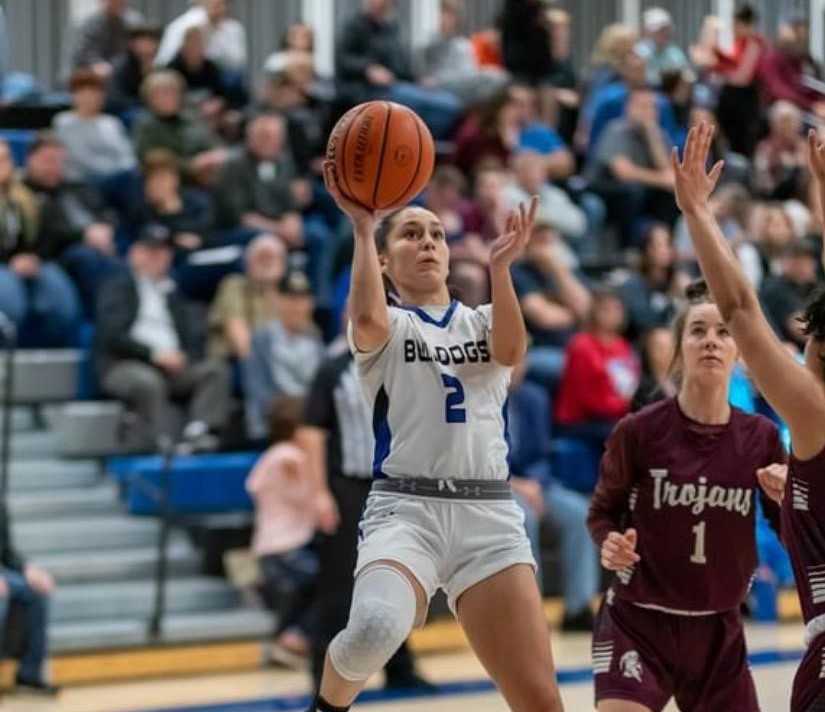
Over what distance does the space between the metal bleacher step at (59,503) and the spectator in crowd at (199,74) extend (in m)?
3.44

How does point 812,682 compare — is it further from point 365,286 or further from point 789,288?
point 789,288

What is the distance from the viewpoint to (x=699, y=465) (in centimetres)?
595

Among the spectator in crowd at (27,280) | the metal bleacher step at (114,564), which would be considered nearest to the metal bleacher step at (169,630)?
the metal bleacher step at (114,564)

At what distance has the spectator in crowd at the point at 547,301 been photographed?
1216 centimetres

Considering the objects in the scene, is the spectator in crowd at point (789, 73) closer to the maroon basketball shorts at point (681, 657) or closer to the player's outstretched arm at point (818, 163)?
the maroon basketball shorts at point (681, 657)

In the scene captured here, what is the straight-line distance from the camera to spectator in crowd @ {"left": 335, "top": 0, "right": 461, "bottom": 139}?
48.6 ft

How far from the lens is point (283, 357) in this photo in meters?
11.4

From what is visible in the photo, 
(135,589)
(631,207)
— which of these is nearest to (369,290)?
(135,589)

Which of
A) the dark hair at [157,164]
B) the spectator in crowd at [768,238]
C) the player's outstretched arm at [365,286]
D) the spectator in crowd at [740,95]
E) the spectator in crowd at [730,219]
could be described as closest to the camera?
the player's outstretched arm at [365,286]

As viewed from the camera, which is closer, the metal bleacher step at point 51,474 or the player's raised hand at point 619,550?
the player's raised hand at point 619,550

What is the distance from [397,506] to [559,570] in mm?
6027

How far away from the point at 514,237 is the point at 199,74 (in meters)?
9.05

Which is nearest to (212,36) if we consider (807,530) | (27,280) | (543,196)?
(543,196)

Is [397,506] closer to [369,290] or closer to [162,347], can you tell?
[369,290]
